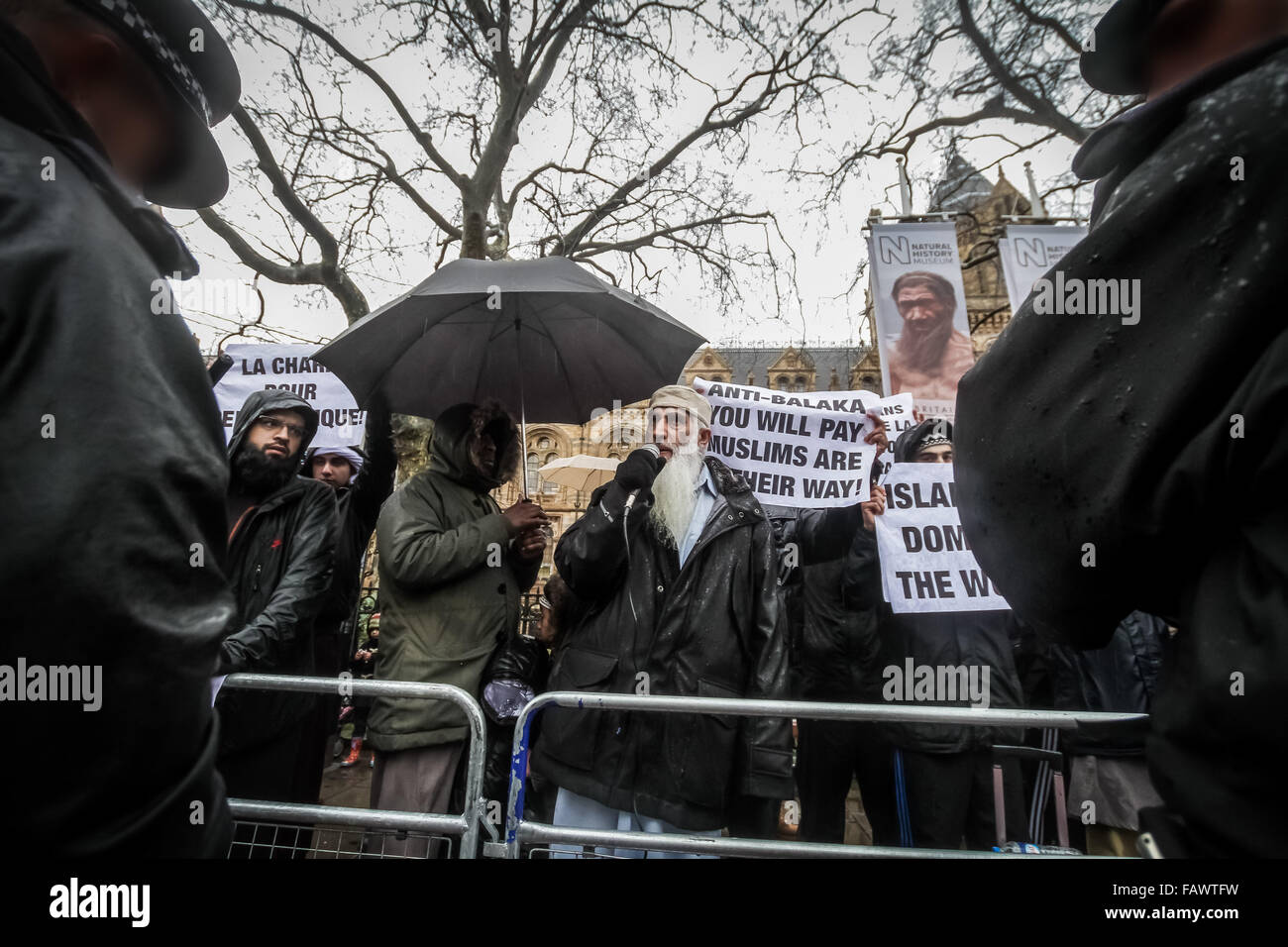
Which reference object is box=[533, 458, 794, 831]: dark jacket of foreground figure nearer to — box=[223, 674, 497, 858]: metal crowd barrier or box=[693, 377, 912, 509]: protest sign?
box=[223, 674, 497, 858]: metal crowd barrier

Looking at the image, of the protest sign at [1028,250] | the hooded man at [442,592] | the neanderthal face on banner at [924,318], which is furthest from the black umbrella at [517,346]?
the protest sign at [1028,250]

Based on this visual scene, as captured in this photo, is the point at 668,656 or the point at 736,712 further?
the point at 668,656

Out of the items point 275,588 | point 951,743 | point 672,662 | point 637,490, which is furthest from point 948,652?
point 275,588

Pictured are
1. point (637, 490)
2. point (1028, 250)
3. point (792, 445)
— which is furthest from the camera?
point (1028, 250)

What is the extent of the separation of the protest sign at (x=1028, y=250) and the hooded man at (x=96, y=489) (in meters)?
7.18

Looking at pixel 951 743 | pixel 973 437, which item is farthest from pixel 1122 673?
pixel 973 437

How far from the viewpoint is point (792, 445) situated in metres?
4.09

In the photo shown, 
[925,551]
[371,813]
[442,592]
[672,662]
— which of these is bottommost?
[371,813]

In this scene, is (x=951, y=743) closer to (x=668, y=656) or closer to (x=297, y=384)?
(x=668, y=656)

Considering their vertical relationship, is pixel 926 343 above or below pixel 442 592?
above

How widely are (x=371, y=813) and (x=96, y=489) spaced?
66.5 inches

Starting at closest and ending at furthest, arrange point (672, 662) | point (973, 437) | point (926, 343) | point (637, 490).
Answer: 1. point (973, 437)
2. point (672, 662)
3. point (637, 490)
4. point (926, 343)

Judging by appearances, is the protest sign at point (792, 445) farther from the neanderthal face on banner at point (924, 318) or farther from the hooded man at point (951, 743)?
the neanderthal face on banner at point (924, 318)
